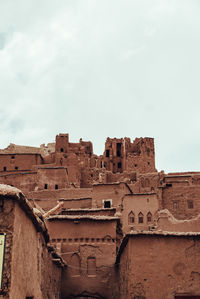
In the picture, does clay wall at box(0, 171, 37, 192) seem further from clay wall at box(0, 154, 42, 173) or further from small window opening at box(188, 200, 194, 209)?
small window opening at box(188, 200, 194, 209)

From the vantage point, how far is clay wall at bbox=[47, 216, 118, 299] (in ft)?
69.7

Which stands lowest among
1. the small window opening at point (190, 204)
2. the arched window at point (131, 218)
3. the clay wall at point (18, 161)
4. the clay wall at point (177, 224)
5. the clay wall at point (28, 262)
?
the clay wall at point (28, 262)

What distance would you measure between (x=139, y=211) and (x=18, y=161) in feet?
78.8

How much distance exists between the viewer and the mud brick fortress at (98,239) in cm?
1138

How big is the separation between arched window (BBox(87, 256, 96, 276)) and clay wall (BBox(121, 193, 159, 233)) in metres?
9.38

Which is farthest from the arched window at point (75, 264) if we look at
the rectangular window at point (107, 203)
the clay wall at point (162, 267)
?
the rectangular window at point (107, 203)

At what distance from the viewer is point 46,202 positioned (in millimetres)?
38594

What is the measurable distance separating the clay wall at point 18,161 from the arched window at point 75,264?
1205 inches

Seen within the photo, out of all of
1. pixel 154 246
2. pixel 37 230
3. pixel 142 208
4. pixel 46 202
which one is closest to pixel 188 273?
pixel 154 246

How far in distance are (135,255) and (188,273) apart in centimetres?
186

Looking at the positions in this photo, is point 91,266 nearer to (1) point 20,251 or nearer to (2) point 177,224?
(2) point 177,224

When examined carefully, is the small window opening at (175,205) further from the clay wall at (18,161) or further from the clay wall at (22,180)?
the clay wall at (18,161)

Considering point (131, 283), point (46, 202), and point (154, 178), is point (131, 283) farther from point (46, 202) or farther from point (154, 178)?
point (154, 178)

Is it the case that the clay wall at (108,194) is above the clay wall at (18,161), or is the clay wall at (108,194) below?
below
